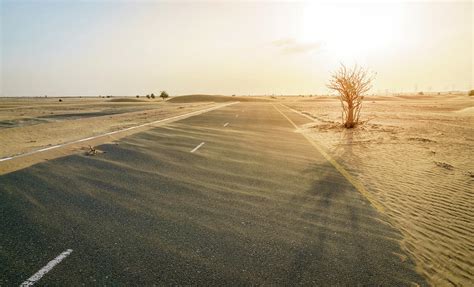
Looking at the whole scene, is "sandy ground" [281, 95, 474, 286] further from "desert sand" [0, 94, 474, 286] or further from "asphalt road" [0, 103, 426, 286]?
"asphalt road" [0, 103, 426, 286]

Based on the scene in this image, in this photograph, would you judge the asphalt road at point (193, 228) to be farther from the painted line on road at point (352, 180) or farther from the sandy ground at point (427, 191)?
the sandy ground at point (427, 191)

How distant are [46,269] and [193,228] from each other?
1.74 m

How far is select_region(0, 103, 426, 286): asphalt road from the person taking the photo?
11.0 ft

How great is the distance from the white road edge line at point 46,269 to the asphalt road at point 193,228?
57 mm

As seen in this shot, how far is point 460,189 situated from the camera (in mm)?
6688

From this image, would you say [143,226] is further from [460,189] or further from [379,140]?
[379,140]

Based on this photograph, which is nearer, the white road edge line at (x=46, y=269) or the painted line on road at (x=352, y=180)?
the white road edge line at (x=46, y=269)

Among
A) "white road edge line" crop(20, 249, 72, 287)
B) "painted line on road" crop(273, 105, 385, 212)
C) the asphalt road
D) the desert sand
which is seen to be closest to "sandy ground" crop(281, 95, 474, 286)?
the desert sand

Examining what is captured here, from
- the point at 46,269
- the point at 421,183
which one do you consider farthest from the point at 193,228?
the point at 421,183

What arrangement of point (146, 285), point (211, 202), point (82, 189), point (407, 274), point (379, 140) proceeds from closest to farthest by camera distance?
point (146, 285)
point (407, 274)
point (211, 202)
point (82, 189)
point (379, 140)

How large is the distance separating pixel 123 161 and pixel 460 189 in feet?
25.6

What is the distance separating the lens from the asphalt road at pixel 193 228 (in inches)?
132

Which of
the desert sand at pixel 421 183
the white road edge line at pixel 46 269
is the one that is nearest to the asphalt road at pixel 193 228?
the white road edge line at pixel 46 269

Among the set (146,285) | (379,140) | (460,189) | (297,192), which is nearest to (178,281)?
(146,285)
